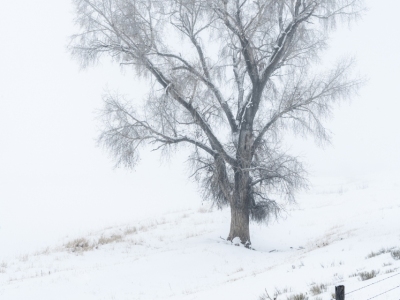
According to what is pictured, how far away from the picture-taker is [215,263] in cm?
1330

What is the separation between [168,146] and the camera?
1594 cm

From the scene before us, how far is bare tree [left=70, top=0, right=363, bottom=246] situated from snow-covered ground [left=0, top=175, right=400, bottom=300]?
7.75 ft

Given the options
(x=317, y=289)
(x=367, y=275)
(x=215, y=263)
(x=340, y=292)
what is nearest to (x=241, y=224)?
(x=215, y=263)

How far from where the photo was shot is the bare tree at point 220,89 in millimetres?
14922

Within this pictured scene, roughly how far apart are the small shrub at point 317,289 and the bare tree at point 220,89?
7832mm

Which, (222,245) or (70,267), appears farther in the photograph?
(222,245)

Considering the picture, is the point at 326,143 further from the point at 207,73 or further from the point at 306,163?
the point at 207,73

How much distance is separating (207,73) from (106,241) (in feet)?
23.4

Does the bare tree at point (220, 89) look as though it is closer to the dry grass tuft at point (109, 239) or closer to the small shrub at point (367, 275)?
the dry grass tuft at point (109, 239)

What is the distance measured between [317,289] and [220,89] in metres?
10.4

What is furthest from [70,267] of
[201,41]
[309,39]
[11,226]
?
[11,226]

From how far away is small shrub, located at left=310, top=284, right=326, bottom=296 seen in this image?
22.3 ft

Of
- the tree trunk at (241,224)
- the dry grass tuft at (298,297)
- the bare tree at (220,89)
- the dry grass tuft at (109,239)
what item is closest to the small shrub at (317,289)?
the dry grass tuft at (298,297)

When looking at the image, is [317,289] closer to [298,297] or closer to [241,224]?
[298,297]
